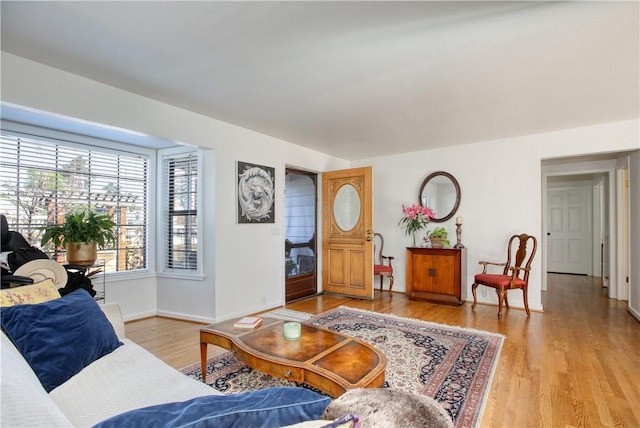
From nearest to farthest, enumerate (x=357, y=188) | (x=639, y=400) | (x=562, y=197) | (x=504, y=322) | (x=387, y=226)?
(x=639, y=400) → (x=504, y=322) → (x=357, y=188) → (x=387, y=226) → (x=562, y=197)

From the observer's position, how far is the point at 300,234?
17.2ft

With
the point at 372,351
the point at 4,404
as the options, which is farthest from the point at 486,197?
the point at 4,404

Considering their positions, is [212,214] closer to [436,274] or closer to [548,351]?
[436,274]

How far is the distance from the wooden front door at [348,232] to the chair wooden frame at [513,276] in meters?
1.58

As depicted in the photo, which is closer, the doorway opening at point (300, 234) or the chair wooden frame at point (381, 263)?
the doorway opening at point (300, 234)

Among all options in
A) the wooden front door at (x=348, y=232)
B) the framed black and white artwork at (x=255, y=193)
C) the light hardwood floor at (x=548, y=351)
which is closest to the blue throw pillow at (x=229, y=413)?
the light hardwood floor at (x=548, y=351)

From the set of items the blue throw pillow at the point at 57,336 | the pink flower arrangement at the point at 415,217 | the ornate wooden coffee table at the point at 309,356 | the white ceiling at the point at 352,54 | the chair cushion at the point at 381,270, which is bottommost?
the chair cushion at the point at 381,270

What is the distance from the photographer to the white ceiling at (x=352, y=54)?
1.85 meters

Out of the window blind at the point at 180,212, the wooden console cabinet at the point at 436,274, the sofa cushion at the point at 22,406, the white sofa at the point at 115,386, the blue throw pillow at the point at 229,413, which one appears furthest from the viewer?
the wooden console cabinet at the point at 436,274

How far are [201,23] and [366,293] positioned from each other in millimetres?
4007

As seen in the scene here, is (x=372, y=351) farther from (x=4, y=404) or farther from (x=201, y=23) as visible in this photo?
(x=201, y=23)

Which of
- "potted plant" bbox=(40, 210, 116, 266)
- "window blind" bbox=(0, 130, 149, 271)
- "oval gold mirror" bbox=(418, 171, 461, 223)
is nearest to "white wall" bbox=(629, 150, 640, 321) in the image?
"oval gold mirror" bbox=(418, 171, 461, 223)

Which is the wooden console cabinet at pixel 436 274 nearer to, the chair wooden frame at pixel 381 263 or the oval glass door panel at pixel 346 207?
the chair wooden frame at pixel 381 263

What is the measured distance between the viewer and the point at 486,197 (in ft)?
15.8
